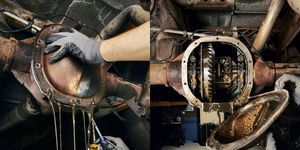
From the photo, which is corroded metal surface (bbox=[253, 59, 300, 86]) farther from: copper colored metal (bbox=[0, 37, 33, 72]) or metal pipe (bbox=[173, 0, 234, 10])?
copper colored metal (bbox=[0, 37, 33, 72])

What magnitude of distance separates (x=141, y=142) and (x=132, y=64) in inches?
6.9

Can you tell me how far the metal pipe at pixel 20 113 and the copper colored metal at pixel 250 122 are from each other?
0.47 meters

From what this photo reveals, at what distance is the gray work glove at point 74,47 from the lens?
66cm

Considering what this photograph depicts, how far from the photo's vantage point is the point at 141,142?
746mm

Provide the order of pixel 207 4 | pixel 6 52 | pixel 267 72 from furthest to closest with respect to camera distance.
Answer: pixel 207 4 → pixel 267 72 → pixel 6 52

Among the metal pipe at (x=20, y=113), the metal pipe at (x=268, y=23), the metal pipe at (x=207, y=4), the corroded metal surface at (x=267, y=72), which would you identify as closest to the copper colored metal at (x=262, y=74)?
the corroded metal surface at (x=267, y=72)

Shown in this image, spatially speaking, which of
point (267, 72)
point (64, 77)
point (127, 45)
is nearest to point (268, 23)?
point (267, 72)

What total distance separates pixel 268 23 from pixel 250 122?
0.30 metres

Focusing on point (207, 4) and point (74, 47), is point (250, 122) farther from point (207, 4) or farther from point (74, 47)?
point (74, 47)

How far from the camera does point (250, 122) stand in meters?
1.00

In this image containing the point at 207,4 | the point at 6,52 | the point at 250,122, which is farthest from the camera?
the point at 207,4

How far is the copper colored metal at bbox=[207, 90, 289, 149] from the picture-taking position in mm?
888

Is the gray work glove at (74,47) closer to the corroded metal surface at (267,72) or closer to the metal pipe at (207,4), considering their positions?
the corroded metal surface at (267,72)

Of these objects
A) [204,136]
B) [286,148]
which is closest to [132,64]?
[204,136]
